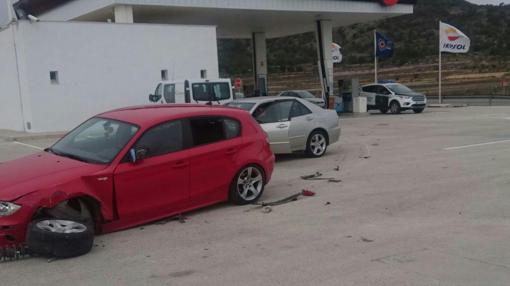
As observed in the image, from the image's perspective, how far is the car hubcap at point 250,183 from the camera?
820 centimetres

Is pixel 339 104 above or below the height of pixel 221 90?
below

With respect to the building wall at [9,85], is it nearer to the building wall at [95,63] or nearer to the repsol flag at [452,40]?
the building wall at [95,63]

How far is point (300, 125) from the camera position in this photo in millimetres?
12961

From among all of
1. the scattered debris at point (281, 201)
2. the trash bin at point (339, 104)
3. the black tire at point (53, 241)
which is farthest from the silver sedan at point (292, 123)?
the trash bin at point (339, 104)

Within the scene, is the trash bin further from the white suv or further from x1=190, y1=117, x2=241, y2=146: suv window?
x1=190, y1=117, x2=241, y2=146: suv window

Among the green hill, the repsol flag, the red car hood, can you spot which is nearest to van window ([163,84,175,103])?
the red car hood

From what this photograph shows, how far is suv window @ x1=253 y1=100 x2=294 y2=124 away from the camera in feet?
42.0

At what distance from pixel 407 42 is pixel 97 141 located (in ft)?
321

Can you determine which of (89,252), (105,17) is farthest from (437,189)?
(105,17)

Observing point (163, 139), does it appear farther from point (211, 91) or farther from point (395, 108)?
point (395, 108)

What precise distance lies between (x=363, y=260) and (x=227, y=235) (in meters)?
1.73

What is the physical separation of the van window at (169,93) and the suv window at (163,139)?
464 inches

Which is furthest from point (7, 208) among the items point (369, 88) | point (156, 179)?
point (369, 88)

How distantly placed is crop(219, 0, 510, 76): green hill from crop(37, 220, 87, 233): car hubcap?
253 ft
